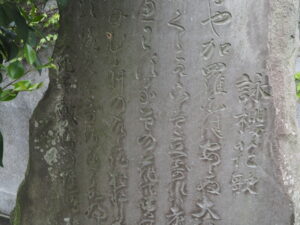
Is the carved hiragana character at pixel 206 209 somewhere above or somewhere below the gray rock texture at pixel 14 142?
below

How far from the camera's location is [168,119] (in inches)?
66.6

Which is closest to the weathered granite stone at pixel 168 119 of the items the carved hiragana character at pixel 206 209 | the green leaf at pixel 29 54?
the carved hiragana character at pixel 206 209

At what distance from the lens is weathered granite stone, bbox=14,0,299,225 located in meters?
1.54

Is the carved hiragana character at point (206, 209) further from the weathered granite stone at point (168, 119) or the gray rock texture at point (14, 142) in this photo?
the gray rock texture at point (14, 142)

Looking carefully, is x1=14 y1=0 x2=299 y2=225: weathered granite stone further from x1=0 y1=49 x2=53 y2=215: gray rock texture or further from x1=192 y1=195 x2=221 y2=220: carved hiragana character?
x1=0 y1=49 x2=53 y2=215: gray rock texture

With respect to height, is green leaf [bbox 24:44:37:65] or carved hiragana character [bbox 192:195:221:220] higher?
green leaf [bbox 24:44:37:65]

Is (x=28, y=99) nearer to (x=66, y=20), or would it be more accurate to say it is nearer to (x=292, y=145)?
(x=66, y=20)

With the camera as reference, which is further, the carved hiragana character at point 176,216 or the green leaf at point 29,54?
the carved hiragana character at point 176,216

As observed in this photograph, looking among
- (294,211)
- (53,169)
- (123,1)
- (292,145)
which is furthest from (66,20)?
(294,211)

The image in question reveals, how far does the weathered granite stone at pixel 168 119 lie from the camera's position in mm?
1545

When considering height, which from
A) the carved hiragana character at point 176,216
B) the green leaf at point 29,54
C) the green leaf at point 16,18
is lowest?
the carved hiragana character at point 176,216

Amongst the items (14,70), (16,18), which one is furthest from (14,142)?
(16,18)

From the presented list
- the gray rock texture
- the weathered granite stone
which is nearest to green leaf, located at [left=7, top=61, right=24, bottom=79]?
the weathered granite stone

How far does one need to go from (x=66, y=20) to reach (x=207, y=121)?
2.59 ft
